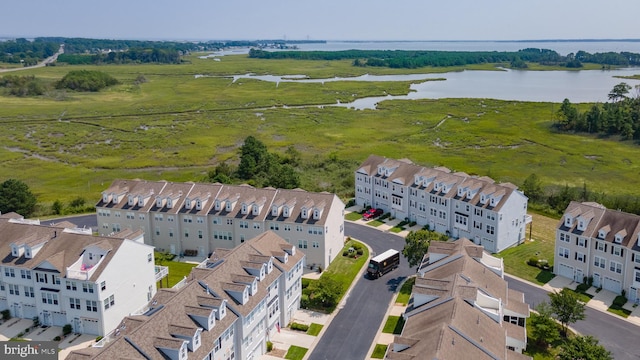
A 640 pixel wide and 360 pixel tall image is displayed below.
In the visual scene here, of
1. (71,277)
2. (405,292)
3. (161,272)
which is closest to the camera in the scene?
(71,277)

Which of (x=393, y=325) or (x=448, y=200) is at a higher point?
(x=448, y=200)

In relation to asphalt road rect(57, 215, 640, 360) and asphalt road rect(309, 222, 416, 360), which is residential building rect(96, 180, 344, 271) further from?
asphalt road rect(57, 215, 640, 360)

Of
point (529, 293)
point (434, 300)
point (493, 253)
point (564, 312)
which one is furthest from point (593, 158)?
point (434, 300)

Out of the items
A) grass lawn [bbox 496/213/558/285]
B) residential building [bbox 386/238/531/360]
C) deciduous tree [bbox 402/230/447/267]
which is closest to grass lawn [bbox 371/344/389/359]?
residential building [bbox 386/238/531/360]

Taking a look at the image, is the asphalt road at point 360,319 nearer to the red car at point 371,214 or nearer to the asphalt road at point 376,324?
the asphalt road at point 376,324

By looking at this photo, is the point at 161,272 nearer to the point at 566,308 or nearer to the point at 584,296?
the point at 566,308

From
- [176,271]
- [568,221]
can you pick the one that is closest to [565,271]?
[568,221]
